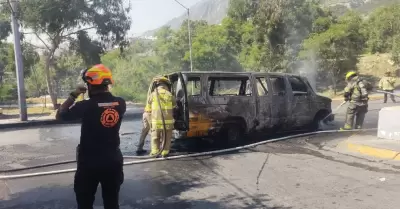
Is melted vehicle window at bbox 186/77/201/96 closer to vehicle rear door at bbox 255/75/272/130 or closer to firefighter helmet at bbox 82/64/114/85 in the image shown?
vehicle rear door at bbox 255/75/272/130

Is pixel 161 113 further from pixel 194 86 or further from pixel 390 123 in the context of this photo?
pixel 390 123

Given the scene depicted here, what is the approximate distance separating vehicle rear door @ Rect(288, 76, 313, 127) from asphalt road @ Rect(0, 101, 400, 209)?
1361 mm

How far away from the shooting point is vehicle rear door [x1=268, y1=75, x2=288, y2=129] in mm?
8781

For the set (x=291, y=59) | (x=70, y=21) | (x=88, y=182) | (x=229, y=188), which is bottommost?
(x=229, y=188)

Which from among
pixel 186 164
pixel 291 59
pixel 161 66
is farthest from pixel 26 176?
pixel 161 66

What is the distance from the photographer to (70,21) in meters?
17.8

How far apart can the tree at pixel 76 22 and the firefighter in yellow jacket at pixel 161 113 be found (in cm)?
1172

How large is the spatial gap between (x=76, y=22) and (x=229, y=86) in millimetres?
12122

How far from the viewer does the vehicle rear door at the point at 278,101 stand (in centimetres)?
878

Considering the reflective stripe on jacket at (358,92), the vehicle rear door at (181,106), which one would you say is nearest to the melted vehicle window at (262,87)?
the vehicle rear door at (181,106)

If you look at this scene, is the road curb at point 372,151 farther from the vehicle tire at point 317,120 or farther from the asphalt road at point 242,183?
the vehicle tire at point 317,120

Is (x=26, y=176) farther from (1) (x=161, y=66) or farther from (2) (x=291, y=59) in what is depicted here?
(1) (x=161, y=66)

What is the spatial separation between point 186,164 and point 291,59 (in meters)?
21.3

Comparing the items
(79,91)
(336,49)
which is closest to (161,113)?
(79,91)
